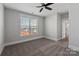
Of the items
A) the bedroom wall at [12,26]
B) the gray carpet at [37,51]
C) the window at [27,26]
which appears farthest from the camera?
the window at [27,26]

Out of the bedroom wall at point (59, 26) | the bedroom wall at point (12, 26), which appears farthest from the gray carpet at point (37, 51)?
the bedroom wall at point (59, 26)

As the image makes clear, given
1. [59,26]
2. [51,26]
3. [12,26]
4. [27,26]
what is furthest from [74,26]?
[12,26]

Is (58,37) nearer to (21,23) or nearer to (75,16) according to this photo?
(75,16)

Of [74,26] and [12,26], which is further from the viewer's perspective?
[12,26]

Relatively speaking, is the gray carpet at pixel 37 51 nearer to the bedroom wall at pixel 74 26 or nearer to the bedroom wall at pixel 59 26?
the bedroom wall at pixel 74 26

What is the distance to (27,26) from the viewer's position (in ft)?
18.8

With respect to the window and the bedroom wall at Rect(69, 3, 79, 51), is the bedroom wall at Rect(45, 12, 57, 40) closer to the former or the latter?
the window

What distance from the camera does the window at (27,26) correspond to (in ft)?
17.5

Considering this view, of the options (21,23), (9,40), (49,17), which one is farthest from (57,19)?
(9,40)

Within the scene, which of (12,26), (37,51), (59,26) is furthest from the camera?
(59,26)

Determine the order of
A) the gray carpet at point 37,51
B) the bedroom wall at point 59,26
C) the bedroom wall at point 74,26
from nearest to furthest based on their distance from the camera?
the gray carpet at point 37,51, the bedroom wall at point 74,26, the bedroom wall at point 59,26

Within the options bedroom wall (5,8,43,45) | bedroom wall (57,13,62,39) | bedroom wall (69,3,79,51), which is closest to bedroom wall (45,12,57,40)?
bedroom wall (57,13,62,39)

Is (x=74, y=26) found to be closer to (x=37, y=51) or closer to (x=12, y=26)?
(x=37, y=51)

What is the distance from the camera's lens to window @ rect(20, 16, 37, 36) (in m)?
5.33
